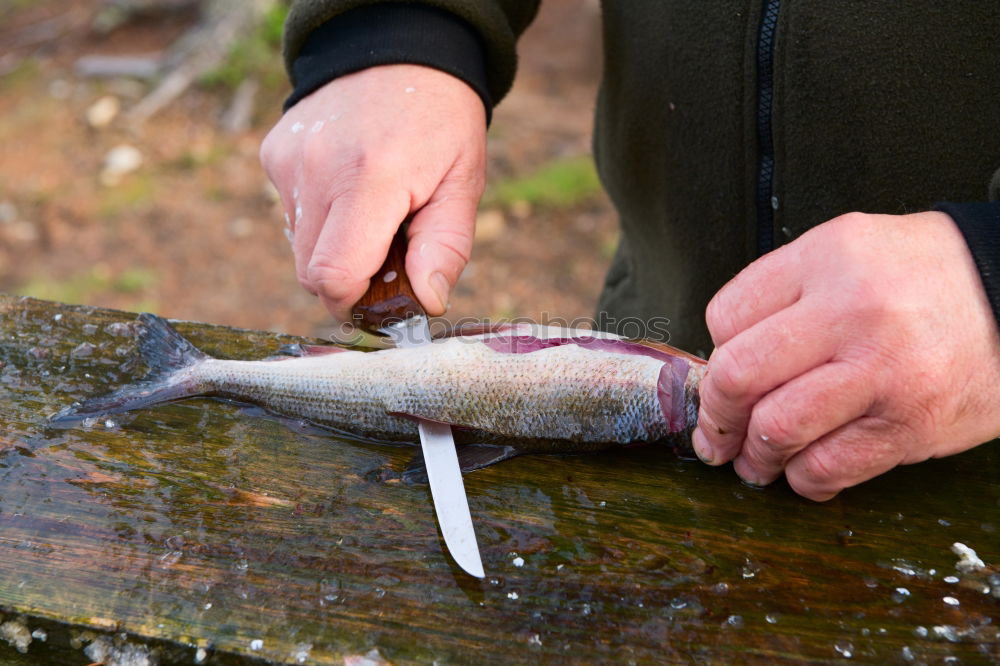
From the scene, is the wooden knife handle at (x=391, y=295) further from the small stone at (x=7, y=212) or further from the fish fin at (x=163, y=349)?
the small stone at (x=7, y=212)

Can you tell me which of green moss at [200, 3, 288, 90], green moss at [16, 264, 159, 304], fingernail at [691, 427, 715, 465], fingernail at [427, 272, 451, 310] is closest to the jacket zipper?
fingernail at [691, 427, 715, 465]

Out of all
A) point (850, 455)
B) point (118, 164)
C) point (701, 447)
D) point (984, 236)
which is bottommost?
point (118, 164)

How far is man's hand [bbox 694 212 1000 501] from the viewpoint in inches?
68.1

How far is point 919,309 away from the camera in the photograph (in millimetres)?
1714

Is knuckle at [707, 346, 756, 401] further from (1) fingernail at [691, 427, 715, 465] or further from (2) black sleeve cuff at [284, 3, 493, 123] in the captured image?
(2) black sleeve cuff at [284, 3, 493, 123]

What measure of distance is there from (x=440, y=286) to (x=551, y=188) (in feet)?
18.7

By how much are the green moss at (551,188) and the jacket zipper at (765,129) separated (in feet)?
17.2

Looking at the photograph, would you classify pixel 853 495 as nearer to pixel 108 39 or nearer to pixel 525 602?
A: pixel 525 602

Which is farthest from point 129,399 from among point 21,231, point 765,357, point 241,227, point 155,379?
point 21,231

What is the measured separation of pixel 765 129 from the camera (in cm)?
247

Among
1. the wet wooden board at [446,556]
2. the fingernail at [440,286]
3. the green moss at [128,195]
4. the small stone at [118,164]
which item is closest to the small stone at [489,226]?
the green moss at [128,195]

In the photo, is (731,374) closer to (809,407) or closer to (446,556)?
(809,407)

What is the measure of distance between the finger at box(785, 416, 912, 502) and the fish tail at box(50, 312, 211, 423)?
5.92 feet

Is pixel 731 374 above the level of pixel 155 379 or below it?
above
